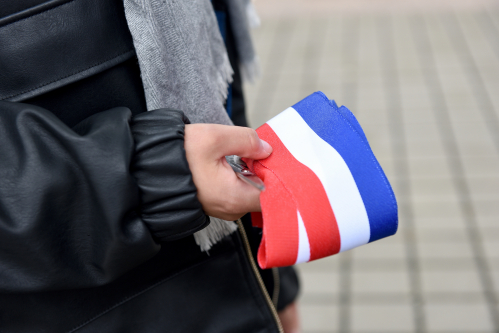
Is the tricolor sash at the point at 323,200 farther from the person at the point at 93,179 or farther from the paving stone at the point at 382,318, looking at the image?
the paving stone at the point at 382,318

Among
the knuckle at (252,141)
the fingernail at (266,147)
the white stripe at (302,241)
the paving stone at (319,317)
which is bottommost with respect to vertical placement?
the paving stone at (319,317)

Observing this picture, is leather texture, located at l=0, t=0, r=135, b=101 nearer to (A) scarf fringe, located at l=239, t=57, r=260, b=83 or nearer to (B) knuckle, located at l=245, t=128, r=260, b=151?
(B) knuckle, located at l=245, t=128, r=260, b=151

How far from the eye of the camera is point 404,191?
240 centimetres

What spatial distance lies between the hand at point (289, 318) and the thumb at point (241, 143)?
0.68 m

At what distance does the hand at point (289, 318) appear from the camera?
1.28m

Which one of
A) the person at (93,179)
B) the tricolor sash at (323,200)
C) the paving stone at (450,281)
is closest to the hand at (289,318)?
the person at (93,179)

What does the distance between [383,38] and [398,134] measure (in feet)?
4.78

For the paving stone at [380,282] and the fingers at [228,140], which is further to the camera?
the paving stone at [380,282]

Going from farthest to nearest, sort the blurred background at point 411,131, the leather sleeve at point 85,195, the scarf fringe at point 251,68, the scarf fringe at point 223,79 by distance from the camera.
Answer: the blurred background at point 411,131 < the scarf fringe at point 251,68 < the scarf fringe at point 223,79 < the leather sleeve at point 85,195

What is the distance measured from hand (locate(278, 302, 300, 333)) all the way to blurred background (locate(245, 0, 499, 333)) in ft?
1.85

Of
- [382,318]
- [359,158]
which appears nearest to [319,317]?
[382,318]

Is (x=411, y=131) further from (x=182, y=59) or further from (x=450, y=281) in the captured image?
(x=182, y=59)

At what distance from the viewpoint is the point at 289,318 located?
1306mm

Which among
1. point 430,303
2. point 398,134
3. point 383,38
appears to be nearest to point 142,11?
point 430,303
